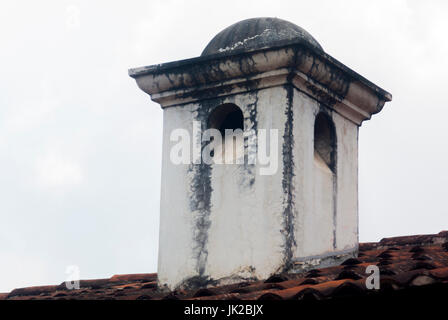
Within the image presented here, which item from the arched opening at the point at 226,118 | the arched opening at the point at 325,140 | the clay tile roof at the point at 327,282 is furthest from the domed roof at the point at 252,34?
the clay tile roof at the point at 327,282

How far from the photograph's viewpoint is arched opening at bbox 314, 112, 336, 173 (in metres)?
9.09

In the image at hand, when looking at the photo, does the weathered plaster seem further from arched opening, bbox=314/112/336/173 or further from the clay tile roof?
the clay tile roof

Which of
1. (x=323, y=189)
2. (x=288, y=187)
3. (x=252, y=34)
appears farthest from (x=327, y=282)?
(x=252, y=34)

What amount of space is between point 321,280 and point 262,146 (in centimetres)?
180

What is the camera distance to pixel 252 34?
355 inches

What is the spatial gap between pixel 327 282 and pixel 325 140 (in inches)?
109

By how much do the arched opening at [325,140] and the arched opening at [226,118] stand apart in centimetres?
78

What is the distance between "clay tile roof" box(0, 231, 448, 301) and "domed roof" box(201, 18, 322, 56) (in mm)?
2250

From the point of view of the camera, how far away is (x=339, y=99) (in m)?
9.05

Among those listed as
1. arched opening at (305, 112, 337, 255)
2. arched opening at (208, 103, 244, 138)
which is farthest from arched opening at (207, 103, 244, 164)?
arched opening at (305, 112, 337, 255)

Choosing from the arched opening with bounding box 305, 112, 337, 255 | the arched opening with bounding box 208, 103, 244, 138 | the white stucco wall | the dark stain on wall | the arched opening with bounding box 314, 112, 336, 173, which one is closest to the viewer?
the dark stain on wall

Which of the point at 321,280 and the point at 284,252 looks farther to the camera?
the point at 284,252

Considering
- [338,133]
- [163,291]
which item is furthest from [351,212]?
[163,291]
